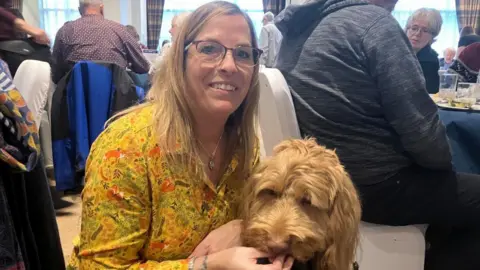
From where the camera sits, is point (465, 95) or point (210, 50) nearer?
point (210, 50)

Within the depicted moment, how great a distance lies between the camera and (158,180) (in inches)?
44.8

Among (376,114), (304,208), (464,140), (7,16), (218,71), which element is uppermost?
(218,71)

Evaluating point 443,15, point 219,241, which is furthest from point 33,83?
point 443,15

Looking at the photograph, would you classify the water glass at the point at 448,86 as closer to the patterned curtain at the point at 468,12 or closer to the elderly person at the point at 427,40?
the elderly person at the point at 427,40

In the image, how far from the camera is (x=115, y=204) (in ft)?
3.59

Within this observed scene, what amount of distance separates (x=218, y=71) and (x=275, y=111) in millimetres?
624

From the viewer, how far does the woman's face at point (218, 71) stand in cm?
115

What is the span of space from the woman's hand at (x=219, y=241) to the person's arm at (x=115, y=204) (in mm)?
A: 72

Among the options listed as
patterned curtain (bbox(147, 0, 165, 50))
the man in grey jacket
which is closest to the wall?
patterned curtain (bbox(147, 0, 165, 50))

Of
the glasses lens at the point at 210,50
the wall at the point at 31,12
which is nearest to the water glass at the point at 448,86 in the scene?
the glasses lens at the point at 210,50

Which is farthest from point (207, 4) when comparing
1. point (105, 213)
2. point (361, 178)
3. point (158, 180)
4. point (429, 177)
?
point (429, 177)

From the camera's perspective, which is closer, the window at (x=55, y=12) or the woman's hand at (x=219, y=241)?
the woman's hand at (x=219, y=241)

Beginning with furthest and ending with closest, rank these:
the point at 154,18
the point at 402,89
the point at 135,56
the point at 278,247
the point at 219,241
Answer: the point at 154,18 → the point at 135,56 → the point at 402,89 → the point at 219,241 → the point at 278,247

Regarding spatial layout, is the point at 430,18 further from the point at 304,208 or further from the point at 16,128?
the point at 16,128
